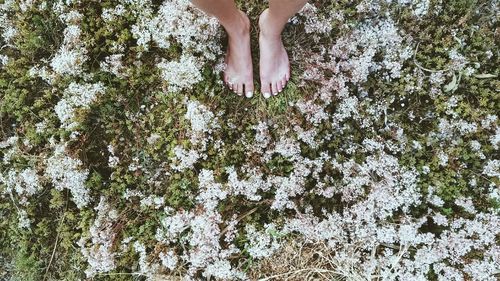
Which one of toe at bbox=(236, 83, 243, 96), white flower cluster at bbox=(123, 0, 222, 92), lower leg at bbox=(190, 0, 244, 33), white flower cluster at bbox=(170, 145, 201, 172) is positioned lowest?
white flower cluster at bbox=(170, 145, 201, 172)

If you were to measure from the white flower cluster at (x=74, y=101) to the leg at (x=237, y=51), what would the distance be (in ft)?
3.11

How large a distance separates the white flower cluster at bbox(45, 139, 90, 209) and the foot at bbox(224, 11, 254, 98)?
1243 millimetres

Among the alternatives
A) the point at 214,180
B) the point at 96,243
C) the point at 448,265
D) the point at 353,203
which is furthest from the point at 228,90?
the point at 448,265

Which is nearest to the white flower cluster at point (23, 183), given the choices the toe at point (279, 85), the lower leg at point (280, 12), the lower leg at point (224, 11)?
the lower leg at point (224, 11)

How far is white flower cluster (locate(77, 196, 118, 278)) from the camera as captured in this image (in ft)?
10.7

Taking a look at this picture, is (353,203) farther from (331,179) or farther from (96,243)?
(96,243)

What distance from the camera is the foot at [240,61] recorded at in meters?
3.27

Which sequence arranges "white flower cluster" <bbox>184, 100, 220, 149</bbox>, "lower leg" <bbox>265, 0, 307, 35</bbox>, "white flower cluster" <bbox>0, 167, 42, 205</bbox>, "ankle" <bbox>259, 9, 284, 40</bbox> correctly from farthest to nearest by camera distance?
1. "white flower cluster" <bbox>0, 167, 42, 205</bbox>
2. "white flower cluster" <bbox>184, 100, 220, 149</bbox>
3. "ankle" <bbox>259, 9, 284, 40</bbox>
4. "lower leg" <bbox>265, 0, 307, 35</bbox>

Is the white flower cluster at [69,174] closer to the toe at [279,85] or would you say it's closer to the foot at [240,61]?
the foot at [240,61]

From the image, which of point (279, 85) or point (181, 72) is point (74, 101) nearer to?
point (181, 72)

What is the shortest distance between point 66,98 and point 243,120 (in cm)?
131

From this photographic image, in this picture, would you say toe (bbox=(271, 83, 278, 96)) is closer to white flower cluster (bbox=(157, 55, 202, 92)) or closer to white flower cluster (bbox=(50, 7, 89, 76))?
white flower cluster (bbox=(157, 55, 202, 92))

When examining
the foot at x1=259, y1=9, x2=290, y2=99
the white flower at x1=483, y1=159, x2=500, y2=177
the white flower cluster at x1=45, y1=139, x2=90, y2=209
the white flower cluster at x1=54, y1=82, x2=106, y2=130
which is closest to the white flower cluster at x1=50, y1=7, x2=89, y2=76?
the white flower cluster at x1=54, y1=82, x2=106, y2=130

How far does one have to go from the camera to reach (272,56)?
10.9 ft
